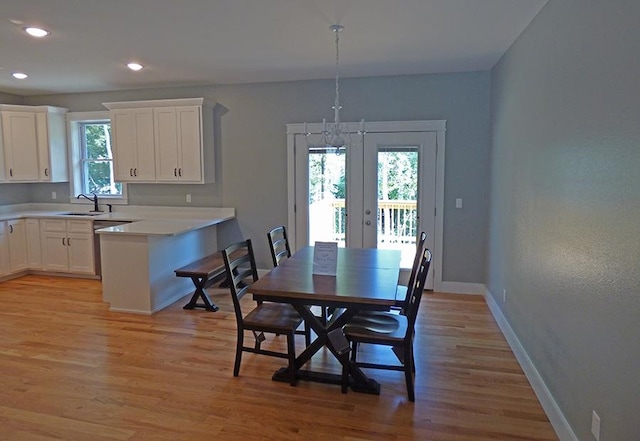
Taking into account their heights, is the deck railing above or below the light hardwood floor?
above

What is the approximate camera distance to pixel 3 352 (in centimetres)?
352

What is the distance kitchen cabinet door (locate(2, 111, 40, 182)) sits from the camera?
5.86 m

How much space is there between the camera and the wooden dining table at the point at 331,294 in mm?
2648

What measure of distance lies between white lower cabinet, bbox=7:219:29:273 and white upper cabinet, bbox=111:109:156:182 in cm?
153

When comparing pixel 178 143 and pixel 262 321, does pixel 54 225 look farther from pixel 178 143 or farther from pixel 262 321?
pixel 262 321

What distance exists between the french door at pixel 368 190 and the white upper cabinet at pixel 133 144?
1890 mm

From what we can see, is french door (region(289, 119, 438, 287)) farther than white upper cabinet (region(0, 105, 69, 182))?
No

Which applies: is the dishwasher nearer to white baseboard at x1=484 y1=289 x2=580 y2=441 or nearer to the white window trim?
the white window trim

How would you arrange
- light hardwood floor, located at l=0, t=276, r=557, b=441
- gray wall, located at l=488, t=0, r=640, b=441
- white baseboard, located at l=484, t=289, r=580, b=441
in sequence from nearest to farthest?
gray wall, located at l=488, t=0, r=640, b=441
white baseboard, located at l=484, t=289, r=580, b=441
light hardwood floor, located at l=0, t=276, r=557, b=441

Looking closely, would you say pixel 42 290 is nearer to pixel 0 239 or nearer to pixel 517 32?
pixel 0 239

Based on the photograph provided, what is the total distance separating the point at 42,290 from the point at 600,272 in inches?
230

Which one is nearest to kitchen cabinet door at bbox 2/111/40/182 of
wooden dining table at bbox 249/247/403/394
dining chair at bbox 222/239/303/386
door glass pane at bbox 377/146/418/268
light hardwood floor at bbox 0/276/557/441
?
light hardwood floor at bbox 0/276/557/441

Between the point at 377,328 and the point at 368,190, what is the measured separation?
8.48 feet

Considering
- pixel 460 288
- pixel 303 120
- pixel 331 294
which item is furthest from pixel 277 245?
pixel 460 288
